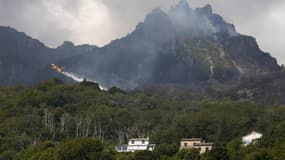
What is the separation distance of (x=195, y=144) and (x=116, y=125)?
20.1 metres

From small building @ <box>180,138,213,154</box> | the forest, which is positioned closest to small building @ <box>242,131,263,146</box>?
the forest

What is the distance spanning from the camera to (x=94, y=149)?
271 ft

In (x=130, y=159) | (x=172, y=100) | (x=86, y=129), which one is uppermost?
(x=172, y=100)

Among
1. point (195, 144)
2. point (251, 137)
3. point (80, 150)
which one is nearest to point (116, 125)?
point (195, 144)

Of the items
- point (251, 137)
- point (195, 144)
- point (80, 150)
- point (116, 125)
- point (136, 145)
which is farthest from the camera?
point (116, 125)

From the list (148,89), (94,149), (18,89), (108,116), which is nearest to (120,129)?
(108,116)

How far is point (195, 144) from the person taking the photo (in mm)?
92500

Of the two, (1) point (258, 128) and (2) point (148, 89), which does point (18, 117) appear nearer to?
(1) point (258, 128)

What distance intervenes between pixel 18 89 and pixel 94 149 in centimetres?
5898

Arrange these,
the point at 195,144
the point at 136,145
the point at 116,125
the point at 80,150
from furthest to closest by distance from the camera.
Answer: the point at 116,125 < the point at 136,145 < the point at 195,144 < the point at 80,150

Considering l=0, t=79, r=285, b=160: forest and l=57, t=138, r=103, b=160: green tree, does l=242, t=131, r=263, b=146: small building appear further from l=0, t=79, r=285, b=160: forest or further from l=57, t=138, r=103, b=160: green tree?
l=57, t=138, r=103, b=160: green tree

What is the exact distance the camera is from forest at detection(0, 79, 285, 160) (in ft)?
269

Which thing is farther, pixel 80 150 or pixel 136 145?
pixel 136 145

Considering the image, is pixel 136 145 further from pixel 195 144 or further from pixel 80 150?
pixel 80 150
